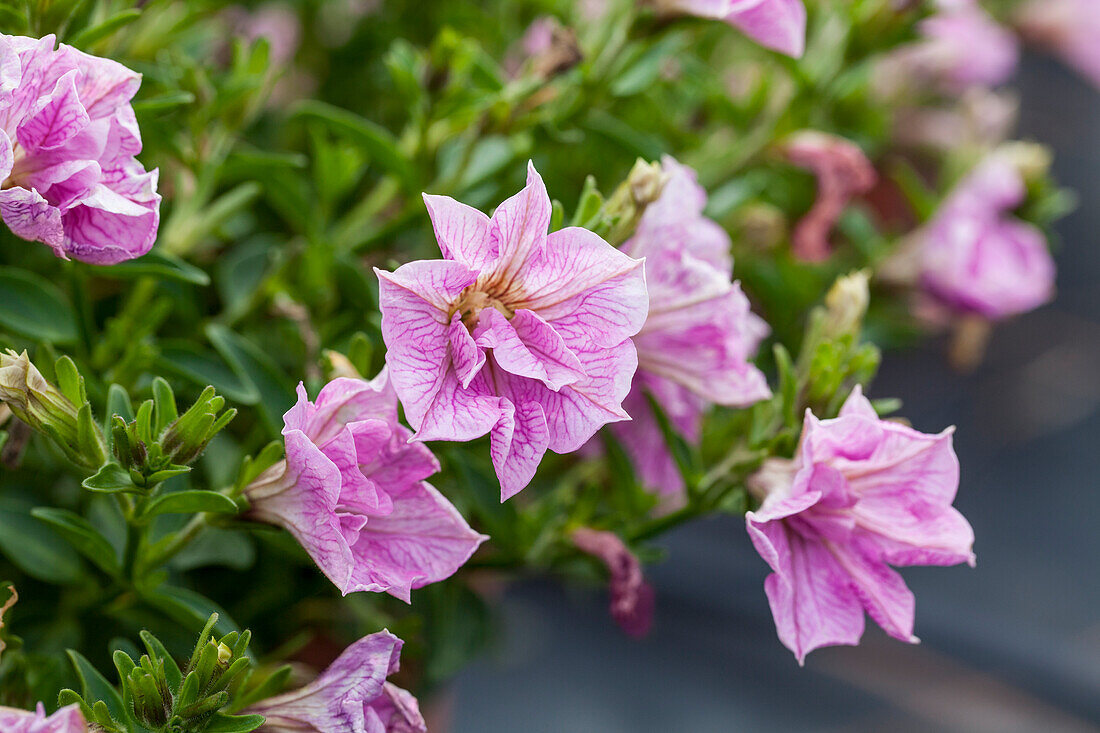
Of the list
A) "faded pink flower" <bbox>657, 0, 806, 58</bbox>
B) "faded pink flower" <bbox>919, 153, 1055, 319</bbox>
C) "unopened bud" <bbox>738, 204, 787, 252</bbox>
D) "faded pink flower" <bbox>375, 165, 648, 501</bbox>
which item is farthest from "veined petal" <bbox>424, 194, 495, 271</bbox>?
"faded pink flower" <bbox>919, 153, 1055, 319</bbox>

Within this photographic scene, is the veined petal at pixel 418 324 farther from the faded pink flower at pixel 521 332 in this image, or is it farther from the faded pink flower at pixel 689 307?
the faded pink flower at pixel 689 307

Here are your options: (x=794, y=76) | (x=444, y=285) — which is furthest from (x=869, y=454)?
(x=794, y=76)

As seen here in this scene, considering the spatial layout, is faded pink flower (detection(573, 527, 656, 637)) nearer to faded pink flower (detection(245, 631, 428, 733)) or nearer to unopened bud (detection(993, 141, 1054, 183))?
faded pink flower (detection(245, 631, 428, 733))

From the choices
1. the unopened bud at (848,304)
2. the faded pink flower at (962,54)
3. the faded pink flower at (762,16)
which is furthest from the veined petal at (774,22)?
the faded pink flower at (962,54)

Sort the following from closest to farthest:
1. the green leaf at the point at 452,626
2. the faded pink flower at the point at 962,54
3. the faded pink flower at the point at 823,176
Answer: the green leaf at the point at 452,626, the faded pink flower at the point at 823,176, the faded pink flower at the point at 962,54

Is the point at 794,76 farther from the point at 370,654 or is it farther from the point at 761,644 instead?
the point at 761,644

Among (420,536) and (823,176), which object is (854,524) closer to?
(420,536)

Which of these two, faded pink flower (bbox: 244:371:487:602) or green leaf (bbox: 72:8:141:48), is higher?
green leaf (bbox: 72:8:141:48)
